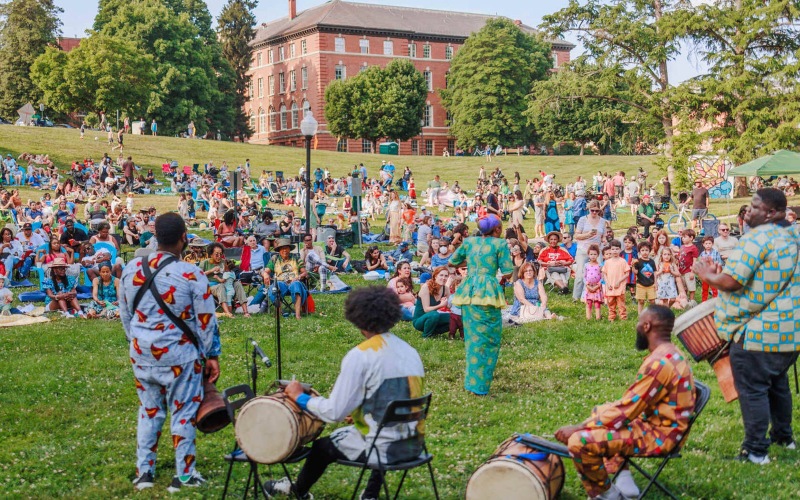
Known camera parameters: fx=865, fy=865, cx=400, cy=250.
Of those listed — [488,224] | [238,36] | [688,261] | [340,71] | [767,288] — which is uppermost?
[238,36]

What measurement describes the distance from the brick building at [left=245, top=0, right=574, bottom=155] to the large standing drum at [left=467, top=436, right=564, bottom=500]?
253 ft

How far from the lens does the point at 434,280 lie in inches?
518

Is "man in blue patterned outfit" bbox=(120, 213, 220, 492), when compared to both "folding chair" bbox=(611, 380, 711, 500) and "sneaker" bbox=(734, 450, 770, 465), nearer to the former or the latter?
"folding chair" bbox=(611, 380, 711, 500)

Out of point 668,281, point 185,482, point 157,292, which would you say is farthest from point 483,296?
point 668,281

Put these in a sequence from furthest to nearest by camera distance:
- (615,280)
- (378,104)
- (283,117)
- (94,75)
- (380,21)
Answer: (283,117), (380,21), (378,104), (94,75), (615,280)

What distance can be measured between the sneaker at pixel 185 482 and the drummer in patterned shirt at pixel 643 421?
2.71m

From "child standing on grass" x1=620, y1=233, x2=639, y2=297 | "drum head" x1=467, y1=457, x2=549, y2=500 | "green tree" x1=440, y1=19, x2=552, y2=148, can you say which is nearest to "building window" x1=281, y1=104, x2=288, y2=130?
"green tree" x1=440, y1=19, x2=552, y2=148

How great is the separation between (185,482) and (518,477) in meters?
2.58

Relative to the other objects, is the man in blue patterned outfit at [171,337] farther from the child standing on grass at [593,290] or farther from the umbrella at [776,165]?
the umbrella at [776,165]

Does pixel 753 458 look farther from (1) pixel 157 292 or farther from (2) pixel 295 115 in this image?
(2) pixel 295 115

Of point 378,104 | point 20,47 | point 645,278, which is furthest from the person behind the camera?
point 378,104

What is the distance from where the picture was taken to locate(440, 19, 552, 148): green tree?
75.8m

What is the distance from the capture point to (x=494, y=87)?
75.8 m

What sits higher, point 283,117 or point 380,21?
point 380,21
